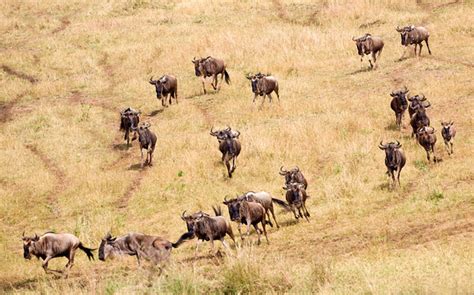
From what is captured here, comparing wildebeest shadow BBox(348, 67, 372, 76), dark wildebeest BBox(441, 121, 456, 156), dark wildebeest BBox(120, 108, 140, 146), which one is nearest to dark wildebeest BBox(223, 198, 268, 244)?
dark wildebeest BBox(441, 121, 456, 156)

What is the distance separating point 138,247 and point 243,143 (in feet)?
41.4

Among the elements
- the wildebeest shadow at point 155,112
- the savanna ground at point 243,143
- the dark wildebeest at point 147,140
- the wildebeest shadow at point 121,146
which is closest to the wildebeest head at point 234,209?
the savanna ground at point 243,143

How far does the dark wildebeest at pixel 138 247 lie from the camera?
1762 cm

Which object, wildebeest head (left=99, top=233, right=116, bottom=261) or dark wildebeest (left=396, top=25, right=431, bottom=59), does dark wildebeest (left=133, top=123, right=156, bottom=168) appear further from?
dark wildebeest (left=396, top=25, right=431, bottom=59)

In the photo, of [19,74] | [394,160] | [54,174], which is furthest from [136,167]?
[19,74]

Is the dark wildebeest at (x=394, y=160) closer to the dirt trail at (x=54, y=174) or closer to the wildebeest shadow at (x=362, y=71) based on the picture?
the dirt trail at (x=54, y=174)

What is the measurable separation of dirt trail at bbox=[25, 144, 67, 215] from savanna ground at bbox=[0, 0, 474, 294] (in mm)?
105

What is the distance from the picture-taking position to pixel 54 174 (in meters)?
30.8

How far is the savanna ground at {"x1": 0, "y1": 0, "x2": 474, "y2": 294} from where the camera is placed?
1516 cm

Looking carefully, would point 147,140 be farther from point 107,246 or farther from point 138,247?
point 138,247

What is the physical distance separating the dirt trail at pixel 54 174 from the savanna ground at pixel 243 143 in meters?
0.11

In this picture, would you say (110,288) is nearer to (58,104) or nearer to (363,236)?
(363,236)

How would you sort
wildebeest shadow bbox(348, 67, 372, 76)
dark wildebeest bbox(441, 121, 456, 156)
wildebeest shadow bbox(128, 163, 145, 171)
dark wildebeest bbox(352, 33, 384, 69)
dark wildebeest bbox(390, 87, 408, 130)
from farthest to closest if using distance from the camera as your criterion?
wildebeest shadow bbox(348, 67, 372, 76) < dark wildebeest bbox(352, 33, 384, 69) < dark wildebeest bbox(390, 87, 408, 130) < wildebeest shadow bbox(128, 163, 145, 171) < dark wildebeest bbox(441, 121, 456, 156)

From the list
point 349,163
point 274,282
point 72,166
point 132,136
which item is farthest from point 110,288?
point 132,136
